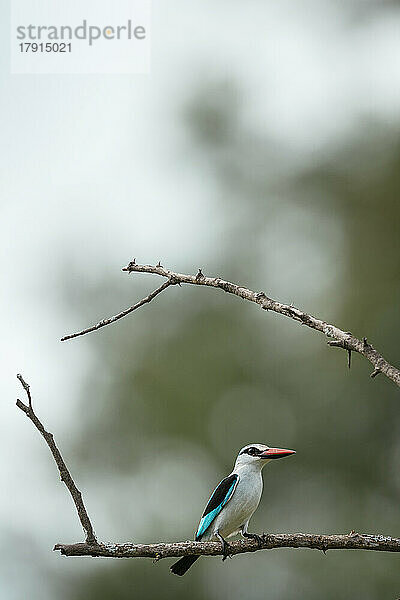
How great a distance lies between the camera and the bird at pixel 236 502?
7.20 ft

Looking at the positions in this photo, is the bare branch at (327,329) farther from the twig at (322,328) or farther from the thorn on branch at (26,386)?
the thorn on branch at (26,386)

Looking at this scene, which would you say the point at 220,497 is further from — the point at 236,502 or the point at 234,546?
the point at 234,546

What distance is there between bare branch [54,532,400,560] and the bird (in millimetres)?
292

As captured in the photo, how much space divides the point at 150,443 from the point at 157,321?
1.51m

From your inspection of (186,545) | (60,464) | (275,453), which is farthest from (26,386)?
(275,453)

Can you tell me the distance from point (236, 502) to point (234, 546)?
14.6 inches

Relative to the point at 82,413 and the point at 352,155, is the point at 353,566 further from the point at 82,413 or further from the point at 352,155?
the point at 352,155

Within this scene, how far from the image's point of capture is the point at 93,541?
1899 mm

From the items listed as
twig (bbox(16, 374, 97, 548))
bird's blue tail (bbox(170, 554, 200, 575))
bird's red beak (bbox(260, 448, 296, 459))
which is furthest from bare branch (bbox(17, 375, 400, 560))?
bird's blue tail (bbox(170, 554, 200, 575))

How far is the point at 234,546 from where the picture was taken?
1868mm

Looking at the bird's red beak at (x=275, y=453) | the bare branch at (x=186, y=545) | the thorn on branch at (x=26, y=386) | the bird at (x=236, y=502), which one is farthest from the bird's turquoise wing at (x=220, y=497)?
the thorn on branch at (x=26, y=386)

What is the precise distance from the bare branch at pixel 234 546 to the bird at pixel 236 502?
292mm

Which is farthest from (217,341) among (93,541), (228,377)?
(93,541)

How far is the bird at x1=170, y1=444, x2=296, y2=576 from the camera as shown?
2.20 m
